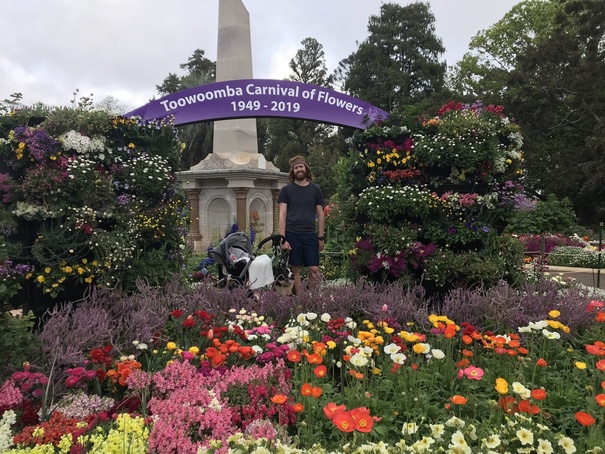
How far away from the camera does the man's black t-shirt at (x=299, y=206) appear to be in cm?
529

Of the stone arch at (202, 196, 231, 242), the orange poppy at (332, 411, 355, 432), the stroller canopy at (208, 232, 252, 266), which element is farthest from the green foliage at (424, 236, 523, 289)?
the stone arch at (202, 196, 231, 242)

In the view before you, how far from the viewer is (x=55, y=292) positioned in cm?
427

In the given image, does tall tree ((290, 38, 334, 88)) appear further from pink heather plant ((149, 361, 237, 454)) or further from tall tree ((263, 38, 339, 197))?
pink heather plant ((149, 361, 237, 454))

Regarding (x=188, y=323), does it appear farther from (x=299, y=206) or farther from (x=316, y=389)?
(x=299, y=206)

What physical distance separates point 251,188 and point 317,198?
7212 mm

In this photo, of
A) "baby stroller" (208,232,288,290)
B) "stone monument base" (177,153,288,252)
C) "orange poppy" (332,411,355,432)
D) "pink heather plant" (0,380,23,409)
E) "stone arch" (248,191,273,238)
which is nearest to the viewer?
"orange poppy" (332,411,355,432)

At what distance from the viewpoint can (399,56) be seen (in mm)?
37938

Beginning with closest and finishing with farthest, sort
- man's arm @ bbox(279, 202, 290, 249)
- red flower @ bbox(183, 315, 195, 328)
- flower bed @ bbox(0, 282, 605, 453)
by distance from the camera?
flower bed @ bbox(0, 282, 605, 453), red flower @ bbox(183, 315, 195, 328), man's arm @ bbox(279, 202, 290, 249)

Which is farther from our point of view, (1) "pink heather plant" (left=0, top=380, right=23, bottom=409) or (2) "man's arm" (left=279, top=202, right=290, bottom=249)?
(2) "man's arm" (left=279, top=202, right=290, bottom=249)

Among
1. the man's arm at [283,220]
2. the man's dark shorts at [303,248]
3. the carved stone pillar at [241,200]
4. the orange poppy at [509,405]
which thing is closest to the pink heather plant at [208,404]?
the orange poppy at [509,405]

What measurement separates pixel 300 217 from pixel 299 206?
0.13 meters

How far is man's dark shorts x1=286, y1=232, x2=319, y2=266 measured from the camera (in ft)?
17.5

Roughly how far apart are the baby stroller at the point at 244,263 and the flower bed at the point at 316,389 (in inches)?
43.1

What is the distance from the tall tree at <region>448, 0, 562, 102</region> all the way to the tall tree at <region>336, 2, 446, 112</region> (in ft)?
12.9
